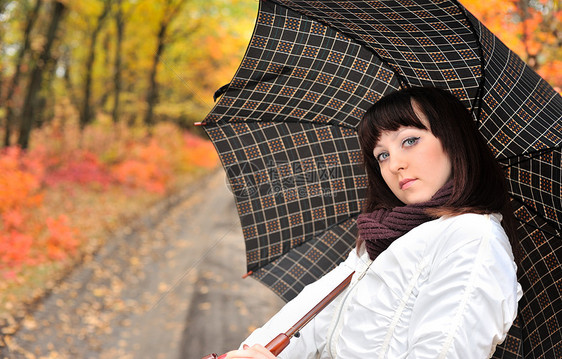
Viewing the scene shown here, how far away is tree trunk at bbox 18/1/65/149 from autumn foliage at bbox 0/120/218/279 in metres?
0.44

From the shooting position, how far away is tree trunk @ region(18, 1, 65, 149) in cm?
1095

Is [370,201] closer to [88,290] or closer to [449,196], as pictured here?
[449,196]

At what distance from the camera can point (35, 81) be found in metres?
11.2

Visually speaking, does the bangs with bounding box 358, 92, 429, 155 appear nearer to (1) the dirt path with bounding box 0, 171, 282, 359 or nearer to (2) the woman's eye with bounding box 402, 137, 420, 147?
(2) the woman's eye with bounding box 402, 137, 420, 147

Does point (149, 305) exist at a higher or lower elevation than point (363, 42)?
lower

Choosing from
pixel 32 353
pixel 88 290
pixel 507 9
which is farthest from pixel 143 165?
pixel 507 9

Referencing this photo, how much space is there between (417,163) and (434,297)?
1.78 ft

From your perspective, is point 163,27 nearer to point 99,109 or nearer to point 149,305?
point 99,109

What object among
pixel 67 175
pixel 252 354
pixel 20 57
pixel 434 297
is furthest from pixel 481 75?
pixel 67 175

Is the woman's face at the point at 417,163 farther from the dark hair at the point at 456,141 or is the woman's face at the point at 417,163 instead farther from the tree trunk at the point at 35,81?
the tree trunk at the point at 35,81

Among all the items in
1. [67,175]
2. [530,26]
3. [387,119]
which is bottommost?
[387,119]

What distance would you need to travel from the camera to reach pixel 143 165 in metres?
14.7

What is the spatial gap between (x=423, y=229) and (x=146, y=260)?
8429 mm

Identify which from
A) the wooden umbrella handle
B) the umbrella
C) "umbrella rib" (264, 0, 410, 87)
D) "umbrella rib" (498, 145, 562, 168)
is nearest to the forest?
the umbrella
